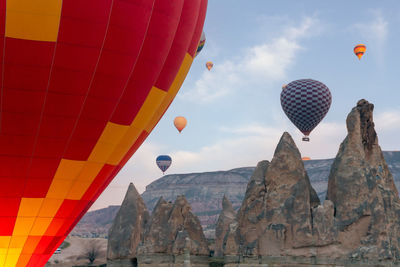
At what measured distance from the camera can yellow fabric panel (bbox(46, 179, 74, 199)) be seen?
491 inches

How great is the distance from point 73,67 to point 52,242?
15.5ft

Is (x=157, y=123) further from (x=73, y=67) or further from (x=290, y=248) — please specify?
(x=290, y=248)

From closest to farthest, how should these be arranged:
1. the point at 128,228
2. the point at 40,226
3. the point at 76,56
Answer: the point at 76,56
the point at 40,226
the point at 128,228

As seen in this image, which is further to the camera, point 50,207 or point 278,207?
point 278,207

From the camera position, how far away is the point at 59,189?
12602 mm

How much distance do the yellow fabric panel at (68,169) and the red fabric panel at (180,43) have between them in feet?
10.0

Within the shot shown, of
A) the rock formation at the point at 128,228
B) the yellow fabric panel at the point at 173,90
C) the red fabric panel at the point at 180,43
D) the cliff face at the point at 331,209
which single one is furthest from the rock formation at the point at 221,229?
the red fabric panel at the point at 180,43

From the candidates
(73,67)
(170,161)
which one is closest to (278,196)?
(73,67)

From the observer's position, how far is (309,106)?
1645 inches

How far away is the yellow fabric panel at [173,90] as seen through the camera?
48.2ft

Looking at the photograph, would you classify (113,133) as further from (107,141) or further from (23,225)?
(23,225)

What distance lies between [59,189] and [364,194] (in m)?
16.1

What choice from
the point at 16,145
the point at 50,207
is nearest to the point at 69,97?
the point at 16,145

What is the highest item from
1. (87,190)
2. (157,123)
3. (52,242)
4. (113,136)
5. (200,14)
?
(200,14)
